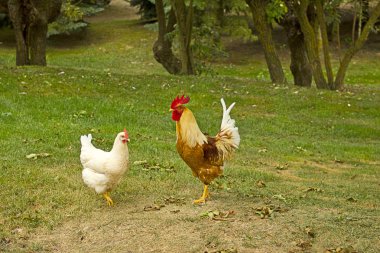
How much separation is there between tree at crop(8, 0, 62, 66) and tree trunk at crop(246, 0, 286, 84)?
6971 mm

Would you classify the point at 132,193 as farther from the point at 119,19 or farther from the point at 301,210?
the point at 119,19

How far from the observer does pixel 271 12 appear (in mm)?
24172

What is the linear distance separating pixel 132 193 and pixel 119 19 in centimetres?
4558

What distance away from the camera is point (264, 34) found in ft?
77.5

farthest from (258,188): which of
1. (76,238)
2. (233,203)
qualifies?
(76,238)

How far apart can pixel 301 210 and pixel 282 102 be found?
457 inches

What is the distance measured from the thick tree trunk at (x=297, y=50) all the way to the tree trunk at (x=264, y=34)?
126cm

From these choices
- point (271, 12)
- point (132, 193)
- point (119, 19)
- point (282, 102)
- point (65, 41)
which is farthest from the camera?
point (119, 19)

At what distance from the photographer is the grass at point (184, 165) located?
7.27m

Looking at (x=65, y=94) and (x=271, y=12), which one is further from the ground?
(x=271, y=12)

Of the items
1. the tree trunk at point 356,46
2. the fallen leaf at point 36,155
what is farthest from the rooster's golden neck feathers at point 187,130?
the tree trunk at point 356,46

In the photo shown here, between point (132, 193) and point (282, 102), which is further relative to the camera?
point (282, 102)

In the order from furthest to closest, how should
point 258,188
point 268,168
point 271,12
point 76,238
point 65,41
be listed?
1. point 65,41
2. point 271,12
3. point 268,168
4. point 258,188
5. point 76,238

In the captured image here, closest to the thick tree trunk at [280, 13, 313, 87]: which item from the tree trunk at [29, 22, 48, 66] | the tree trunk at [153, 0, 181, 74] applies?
the tree trunk at [153, 0, 181, 74]
